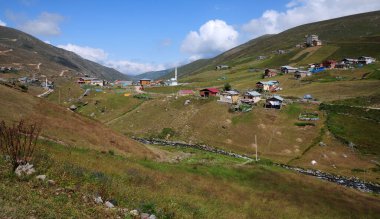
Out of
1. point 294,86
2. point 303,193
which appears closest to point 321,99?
point 294,86

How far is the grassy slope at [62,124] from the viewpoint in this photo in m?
47.5

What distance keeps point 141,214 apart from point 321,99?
357 ft

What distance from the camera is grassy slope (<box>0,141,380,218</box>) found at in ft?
51.5

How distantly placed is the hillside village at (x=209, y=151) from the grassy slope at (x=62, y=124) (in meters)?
0.26

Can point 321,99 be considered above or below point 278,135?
above

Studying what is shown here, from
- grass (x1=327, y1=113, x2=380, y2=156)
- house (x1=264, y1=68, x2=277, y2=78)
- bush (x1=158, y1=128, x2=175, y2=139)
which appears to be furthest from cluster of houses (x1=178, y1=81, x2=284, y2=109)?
house (x1=264, y1=68, x2=277, y2=78)

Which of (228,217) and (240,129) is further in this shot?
(240,129)

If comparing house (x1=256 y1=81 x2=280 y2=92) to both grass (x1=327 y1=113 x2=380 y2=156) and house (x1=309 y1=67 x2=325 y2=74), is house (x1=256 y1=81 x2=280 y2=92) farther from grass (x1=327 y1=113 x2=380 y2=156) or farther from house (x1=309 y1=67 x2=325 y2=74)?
grass (x1=327 y1=113 x2=380 y2=156)

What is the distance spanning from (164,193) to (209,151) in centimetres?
6050

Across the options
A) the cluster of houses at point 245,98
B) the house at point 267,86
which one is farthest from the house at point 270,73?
the cluster of houses at point 245,98

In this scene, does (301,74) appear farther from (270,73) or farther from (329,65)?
(329,65)

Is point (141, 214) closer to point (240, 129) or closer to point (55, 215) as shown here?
point (55, 215)

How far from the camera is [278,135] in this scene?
9344 cm

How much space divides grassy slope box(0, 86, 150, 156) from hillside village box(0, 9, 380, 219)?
265 millimetres
